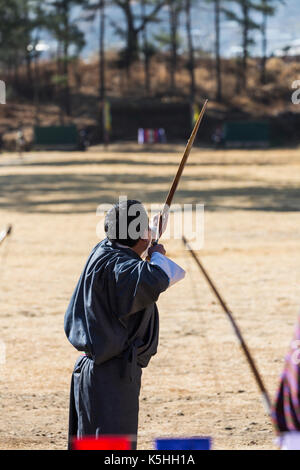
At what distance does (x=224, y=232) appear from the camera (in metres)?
17.5

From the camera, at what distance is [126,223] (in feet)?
13.7

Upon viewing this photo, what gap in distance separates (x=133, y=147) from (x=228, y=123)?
611 cm

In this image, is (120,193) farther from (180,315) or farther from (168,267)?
(168,267)

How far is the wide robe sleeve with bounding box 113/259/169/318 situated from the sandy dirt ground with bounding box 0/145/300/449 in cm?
229

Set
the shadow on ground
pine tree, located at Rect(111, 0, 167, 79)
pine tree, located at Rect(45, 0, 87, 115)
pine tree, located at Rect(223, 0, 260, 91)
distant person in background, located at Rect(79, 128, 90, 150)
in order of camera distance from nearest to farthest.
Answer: the shadow on ground → distant person in background, located at Rect(79, 128, 90, 150) → pine tree, located at Rect(45, 0, 87, 115) → pine tree, located at Rect(111, 0, 167, 79) → pine tree, located at Rect(223, 0, 260, 91)

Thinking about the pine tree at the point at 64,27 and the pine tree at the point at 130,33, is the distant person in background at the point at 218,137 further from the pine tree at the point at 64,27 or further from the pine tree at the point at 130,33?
the pine tree at the point at 130,33

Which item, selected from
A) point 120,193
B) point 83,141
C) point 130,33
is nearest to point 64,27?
point 130,33

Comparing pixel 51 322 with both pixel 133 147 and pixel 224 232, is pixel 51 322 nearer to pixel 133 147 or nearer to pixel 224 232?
pixel 224 232

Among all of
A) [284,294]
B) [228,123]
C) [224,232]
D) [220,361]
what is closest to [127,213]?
[220,361]

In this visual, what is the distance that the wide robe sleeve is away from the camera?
400cm

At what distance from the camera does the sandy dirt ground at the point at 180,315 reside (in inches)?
261

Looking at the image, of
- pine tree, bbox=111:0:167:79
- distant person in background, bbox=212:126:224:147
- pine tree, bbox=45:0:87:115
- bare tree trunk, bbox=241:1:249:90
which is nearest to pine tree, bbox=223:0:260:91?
bare tree trunk, bbox=241:1:249:90

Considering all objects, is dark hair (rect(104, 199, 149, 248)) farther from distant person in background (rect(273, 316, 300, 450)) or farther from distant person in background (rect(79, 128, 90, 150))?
distant person in background (rect(79, 128, 90, 150))

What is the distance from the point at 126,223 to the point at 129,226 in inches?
1.1
